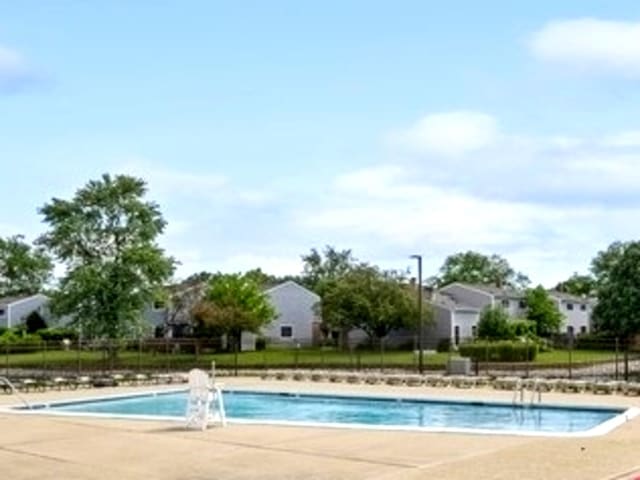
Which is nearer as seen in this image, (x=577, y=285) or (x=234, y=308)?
(x=234, y=308)

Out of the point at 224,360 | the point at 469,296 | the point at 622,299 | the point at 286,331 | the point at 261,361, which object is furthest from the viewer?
the point at 469,296

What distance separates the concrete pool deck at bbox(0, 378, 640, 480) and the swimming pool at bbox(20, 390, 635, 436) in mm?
2746

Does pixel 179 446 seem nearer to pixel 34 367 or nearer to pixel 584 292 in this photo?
pixel 34 367

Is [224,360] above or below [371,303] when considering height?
below

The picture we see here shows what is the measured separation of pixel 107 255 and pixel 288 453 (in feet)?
129

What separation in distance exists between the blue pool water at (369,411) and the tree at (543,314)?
52.2m

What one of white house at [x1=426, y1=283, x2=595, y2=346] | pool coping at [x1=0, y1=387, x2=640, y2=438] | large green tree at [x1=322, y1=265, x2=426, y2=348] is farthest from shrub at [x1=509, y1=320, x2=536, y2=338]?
pool coping at [x1=0, y1=387, x2=640, y2=438]

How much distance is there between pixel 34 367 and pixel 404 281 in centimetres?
2545

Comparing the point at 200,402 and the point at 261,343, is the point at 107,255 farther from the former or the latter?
the point at 200,402

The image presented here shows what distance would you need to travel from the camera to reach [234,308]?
6072 cm

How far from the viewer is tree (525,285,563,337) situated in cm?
8094

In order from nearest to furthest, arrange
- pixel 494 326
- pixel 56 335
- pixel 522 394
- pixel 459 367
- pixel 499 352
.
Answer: pixel 522 394 < pixel 459 367 < pixel 499 352 < pixel 56 335 < pixel 494 326

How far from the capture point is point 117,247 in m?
53.1

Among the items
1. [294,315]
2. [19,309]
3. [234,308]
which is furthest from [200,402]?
[19,309]
